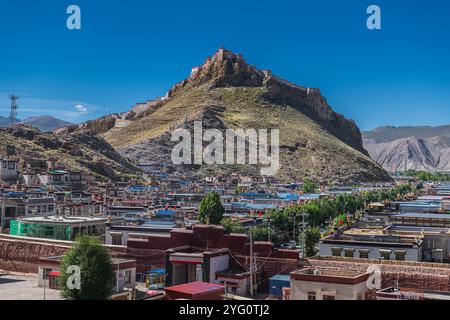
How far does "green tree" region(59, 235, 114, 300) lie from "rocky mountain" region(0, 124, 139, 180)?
286 feet

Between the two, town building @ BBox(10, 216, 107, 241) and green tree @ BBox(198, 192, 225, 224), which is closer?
town building @ BBox(10, 216, 107, 241)

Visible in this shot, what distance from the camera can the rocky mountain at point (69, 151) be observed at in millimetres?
113438

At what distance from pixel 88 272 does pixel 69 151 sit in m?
105

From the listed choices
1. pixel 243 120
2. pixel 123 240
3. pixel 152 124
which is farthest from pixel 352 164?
pixel 123 240

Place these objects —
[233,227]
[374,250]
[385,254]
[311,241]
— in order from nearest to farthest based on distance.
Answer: [385,254]
[374,250]
[311,241]
[233,227]

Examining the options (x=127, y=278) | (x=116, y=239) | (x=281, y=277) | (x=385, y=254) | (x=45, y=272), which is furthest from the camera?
(x=116, y=239)

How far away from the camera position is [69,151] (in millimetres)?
125375

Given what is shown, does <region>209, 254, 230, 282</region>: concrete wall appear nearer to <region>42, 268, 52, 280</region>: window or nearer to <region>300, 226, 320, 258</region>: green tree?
<region>42, 268, 52, 280</region>: window

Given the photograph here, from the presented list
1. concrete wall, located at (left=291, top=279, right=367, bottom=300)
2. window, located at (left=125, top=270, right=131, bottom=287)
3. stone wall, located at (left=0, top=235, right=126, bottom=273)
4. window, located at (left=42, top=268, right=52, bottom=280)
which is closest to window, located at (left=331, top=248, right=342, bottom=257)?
window, located at (left=125, top=270, right=131, bottom=287)

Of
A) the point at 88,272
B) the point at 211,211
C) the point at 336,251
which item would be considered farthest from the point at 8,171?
the point at 88,272

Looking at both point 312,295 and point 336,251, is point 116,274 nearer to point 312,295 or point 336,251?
point 312,295

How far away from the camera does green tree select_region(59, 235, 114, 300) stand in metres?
24.8

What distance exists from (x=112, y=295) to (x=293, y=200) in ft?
228
